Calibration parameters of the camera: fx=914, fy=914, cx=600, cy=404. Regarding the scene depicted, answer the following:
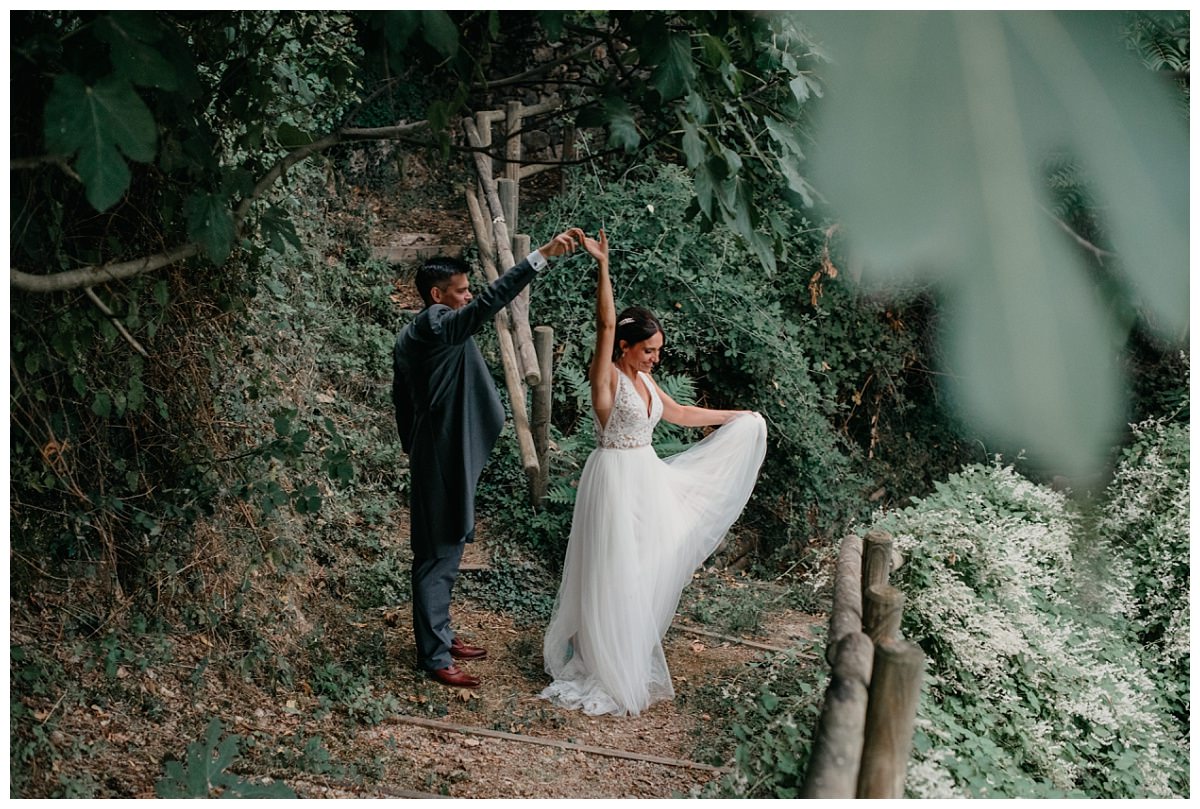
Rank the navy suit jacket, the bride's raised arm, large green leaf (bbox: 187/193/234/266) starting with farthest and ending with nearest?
the navy suit jacket → the bride's raised arm → large green leaf (bbox: 187/193/234/266)

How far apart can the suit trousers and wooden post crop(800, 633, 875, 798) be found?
1.93m

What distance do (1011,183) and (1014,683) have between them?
3.56 meters

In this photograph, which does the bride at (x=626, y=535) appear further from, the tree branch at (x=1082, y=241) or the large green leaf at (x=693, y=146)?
the tree branch at (x=1082, y=241)

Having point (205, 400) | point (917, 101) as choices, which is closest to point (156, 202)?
point (205, 400)

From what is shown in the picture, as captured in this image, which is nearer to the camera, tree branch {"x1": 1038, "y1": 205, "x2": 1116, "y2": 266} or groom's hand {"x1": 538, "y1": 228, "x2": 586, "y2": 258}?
tree branch {"x1": 1038, "y1": 205, "x2": 1116, "y2": 266}

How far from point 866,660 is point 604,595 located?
61.5 inches

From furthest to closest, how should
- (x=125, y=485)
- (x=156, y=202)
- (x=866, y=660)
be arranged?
(x=125, y=485), (x=156, y=202), (x=866, y=660)

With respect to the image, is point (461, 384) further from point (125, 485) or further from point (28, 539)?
point (28, 539)

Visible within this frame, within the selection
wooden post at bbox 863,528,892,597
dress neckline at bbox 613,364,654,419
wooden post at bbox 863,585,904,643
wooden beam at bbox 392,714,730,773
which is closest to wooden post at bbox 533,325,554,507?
dress neckline at bbox 613,364,654,419

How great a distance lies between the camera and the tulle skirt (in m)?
3.63

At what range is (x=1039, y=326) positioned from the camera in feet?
1.14

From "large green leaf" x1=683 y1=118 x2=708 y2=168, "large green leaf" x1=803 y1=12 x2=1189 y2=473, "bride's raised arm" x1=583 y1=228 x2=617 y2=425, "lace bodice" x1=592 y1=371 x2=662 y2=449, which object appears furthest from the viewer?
"lace bodice" x1=592 y1=371 x2=662 y2=449

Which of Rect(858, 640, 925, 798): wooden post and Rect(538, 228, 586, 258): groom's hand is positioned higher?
Rect(538, 228, 586, 258): groom's hand

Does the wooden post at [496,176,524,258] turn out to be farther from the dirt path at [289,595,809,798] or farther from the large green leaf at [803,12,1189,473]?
the large green leaf at [803,12,1189,473]
